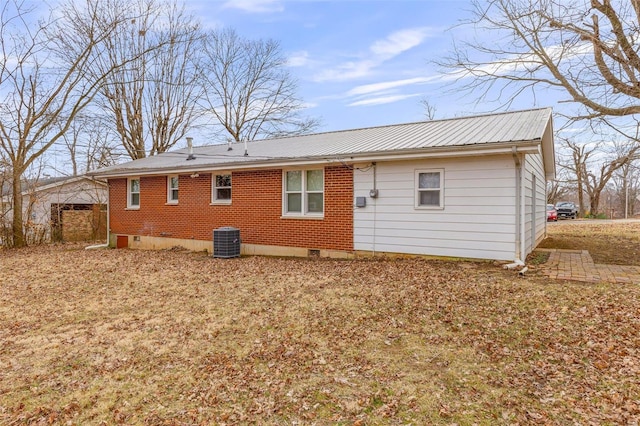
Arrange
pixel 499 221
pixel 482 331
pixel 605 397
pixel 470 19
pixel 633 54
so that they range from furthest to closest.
A: pixel 470 19
pixel 633 54
pixel 499 221
pixel 482 331
pixel 605 397

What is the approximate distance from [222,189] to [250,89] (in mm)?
16799

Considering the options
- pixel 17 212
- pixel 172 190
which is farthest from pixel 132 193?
pixel 17 212

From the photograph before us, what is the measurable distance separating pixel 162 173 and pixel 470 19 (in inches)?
413

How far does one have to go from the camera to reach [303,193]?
416 inches

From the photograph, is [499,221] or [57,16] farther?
[57,16]

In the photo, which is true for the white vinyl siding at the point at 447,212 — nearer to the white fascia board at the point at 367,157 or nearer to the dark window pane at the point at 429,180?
the dark window pane at the point at 429,180

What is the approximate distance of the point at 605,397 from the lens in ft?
10.4

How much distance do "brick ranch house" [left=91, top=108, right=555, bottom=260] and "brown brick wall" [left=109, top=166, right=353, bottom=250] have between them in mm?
32

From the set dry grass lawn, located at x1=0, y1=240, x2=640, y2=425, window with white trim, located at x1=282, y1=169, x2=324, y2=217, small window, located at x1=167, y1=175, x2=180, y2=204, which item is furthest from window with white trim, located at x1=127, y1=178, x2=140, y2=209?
dry grass lawn, located at x1=0, y1=240, x2=640, y2=425

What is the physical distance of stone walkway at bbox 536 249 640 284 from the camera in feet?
22.1

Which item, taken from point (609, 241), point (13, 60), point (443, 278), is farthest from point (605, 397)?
point (13, 60)

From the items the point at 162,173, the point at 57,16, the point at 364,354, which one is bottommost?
the point at 364,354

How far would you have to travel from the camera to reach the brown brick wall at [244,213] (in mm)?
10031

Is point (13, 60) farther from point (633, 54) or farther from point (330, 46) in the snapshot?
point (633, 54)
